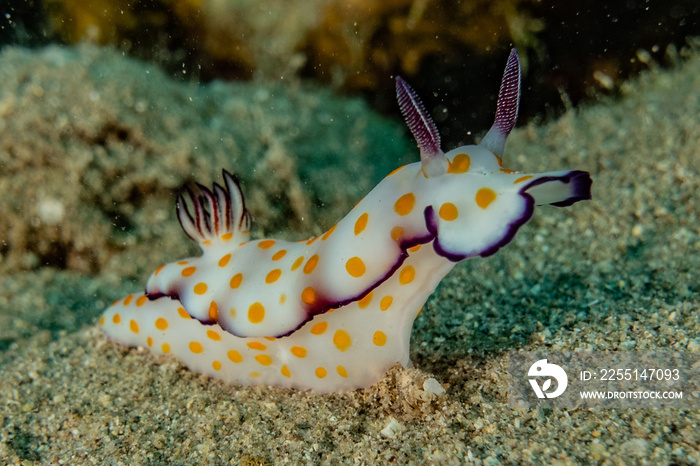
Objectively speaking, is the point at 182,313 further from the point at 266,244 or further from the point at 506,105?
the point at 506,105

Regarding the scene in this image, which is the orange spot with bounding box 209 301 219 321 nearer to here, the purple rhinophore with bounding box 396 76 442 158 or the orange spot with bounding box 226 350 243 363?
the orange spot with bounding box 226 350 243 363

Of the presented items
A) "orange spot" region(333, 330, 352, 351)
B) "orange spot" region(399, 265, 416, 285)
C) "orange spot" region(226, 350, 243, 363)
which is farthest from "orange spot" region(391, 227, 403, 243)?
"orange spot" region(226, 350, 243, 363)

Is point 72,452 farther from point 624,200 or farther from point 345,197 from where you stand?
point 624,200

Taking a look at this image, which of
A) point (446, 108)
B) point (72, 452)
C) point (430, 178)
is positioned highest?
point (446, 108)

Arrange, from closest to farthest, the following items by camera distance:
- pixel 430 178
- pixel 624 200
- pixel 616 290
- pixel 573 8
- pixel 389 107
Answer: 1. pixel 430 178
2. pixel 616 290
3. pixel 624 200
4. pixel 573 8
5. pixel 389 107

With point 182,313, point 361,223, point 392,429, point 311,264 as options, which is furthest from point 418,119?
point 182,313

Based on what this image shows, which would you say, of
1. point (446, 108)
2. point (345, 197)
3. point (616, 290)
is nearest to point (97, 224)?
point (345, 197)
